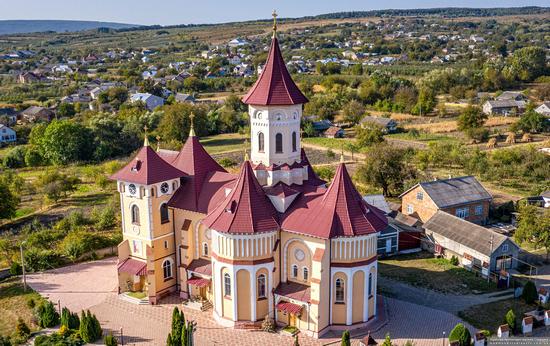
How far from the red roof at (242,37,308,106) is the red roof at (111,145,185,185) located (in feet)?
21.7

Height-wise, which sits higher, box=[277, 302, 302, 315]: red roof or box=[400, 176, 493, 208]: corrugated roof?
box=[400, 176, 493, 208]: corrugated roof

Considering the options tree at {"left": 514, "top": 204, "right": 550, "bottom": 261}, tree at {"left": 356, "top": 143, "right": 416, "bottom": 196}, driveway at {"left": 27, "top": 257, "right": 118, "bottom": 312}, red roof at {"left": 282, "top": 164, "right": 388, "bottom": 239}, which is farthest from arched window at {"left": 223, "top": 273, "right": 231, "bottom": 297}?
tree at {"left": 356, "top": 143, "right": 416, "bottom": 196}

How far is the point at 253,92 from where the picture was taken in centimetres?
3066

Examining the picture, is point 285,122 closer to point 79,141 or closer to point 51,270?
point 51,270

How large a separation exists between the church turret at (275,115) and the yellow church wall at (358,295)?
6640 millimetres

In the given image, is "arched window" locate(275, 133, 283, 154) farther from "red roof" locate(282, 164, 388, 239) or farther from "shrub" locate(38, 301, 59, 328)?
"shrub" locate(38, 301, 59, 328)

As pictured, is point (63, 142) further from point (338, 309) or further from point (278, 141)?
point (338, 309)

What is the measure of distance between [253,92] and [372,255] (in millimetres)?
11102

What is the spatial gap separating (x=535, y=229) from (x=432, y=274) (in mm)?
7930

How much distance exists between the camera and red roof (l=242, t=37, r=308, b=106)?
29.9 m

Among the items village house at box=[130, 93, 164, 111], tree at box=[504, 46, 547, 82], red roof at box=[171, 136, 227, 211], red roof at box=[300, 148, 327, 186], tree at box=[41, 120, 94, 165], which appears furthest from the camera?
tree at box=[504, 46, 547, 82]

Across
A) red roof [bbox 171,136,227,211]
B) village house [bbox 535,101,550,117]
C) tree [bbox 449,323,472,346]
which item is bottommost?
tree [bbox 449,323,472,346]

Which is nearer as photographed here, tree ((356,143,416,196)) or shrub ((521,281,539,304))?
shrub ((521,281,539,304))

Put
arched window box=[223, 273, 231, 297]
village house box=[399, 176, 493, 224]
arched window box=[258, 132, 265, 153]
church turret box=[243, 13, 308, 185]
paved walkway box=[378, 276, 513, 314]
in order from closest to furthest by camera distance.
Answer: arched window box=[223, 273, 231, 297] → church turret box=[243, 13, 308, 185] → arched window box=[258, 132, 265, 153] → paved walkway box=[378, 276, 513, 314] → village house box=[399, 176, 493, 224]
